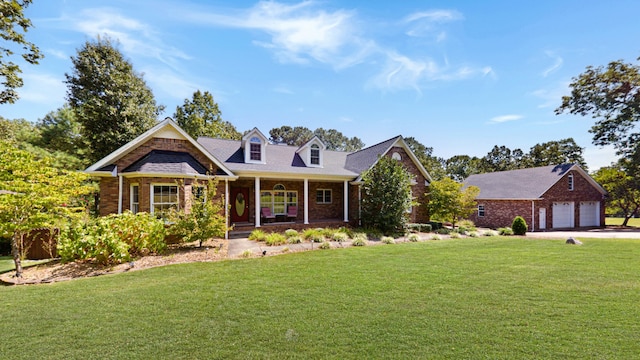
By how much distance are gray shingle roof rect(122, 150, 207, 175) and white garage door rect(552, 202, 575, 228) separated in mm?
27271

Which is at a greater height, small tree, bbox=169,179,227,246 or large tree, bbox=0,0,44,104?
large tree, bbox=0,0,44,104

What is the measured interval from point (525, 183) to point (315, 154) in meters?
19.2

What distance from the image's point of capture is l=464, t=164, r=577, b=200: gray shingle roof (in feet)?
70.1

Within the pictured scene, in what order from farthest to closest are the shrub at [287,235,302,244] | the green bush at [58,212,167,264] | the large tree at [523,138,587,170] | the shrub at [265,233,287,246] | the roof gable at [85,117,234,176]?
the large tree at [523,138,587,170] → the shrub at [287,235,302,244] → the shrub at [265,233,287,246] → the roof gable at [85,117,234,176] → the green bush at [58,212,167,264]

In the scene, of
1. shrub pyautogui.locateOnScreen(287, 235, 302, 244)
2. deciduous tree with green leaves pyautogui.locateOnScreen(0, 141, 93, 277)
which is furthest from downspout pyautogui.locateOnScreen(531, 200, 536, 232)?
deciduous tree with green leaves pyautogui.locateOnScreen(0, 141, 93, 277)

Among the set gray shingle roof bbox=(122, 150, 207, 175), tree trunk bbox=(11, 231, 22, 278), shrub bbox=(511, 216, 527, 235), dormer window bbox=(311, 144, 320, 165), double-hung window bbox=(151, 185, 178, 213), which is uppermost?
dormer window bbox=(311, 144, 320, 165)

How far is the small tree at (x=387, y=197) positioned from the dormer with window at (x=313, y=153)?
3.64 m

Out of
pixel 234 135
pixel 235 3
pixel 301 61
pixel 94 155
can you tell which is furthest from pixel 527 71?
pixel 234 135

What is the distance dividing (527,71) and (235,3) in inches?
539

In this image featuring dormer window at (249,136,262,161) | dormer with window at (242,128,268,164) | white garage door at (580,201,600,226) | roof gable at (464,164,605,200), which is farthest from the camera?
white garage door at (580,201,600,226)

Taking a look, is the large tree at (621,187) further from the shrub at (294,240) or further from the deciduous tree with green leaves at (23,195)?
Result: the deciduous tree with green leaves at (23,195)

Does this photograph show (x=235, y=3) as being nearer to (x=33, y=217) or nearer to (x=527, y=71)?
(x=33, y=217)

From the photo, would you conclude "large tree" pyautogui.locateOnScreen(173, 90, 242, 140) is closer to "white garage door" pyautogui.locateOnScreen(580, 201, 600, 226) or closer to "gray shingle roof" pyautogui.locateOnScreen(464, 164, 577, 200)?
"gray shingle roof" pyautogui.locateOnScreen(464, 164, 577, 200)

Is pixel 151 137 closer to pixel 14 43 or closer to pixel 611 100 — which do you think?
pixel 14 43
